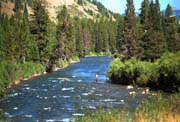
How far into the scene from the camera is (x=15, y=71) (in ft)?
245

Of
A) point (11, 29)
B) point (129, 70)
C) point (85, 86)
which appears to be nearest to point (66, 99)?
point (85, 86)

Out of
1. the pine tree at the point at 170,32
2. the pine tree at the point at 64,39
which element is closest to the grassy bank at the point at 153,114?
the pine tree at the point at 170,32

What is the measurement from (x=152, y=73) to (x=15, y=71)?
23718mm

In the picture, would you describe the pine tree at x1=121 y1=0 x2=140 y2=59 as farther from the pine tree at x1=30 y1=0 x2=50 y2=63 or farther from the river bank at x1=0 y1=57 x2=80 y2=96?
the pine tree at x1=30 y1=0 x2=50 y2=63

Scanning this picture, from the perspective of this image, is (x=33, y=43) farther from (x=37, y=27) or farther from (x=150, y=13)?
(x=150, y=13)

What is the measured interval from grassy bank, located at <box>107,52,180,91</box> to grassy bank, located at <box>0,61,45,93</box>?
597 inches

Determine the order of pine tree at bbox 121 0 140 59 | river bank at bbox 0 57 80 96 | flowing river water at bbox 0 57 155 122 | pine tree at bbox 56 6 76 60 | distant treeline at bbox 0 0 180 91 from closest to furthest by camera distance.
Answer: flowing river water at bbox 0 57 155 122
river bank at bbox 0 57 80 96
distant treeline at bbox 0 0 180 91
pine tree at bbox 121 0 140 59
pine tree at bbox 56 6 76 60

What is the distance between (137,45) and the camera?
8356 centimetres

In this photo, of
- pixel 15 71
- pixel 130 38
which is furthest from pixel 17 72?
pixel 130 38

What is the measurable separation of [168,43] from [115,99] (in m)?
41.7

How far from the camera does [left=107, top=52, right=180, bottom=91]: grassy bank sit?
56.7 meters

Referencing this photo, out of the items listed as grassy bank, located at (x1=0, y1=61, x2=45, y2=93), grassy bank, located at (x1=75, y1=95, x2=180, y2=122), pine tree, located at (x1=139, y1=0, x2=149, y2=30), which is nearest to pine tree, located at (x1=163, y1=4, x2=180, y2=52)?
pine tree, located at (x1=139, y1=0, x2=149, y2=30)

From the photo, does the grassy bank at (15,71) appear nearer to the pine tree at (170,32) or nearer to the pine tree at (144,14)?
the pine tree at (144,14)

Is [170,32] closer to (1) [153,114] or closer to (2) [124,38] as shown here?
(2) [124,38]
